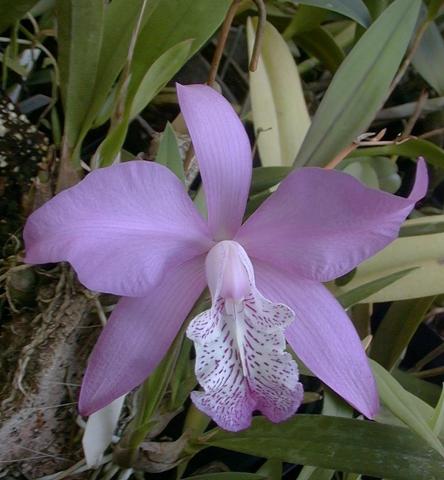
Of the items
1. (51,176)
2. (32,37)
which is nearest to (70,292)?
(51,176)

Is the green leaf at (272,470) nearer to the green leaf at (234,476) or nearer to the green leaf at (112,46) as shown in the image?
the green leaf at (234,476)

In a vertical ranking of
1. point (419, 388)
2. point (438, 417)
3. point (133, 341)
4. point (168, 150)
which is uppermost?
point (168, 150)

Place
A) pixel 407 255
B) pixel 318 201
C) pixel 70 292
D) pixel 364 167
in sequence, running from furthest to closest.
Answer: pixel 364 167
pixel 407 255
pixel 70 292
pixel 318 201


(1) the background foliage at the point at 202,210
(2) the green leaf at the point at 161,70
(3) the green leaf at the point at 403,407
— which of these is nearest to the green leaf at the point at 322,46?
(1) the background foliage at the point at 202,210

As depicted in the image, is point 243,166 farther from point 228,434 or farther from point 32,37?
point 32,37

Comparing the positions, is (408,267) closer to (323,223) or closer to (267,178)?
(267,178)

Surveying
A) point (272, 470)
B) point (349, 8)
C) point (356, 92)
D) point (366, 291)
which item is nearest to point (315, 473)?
point (272, 470)

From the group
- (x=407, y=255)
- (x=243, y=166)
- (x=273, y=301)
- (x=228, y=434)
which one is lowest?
(x=228, y=434)
